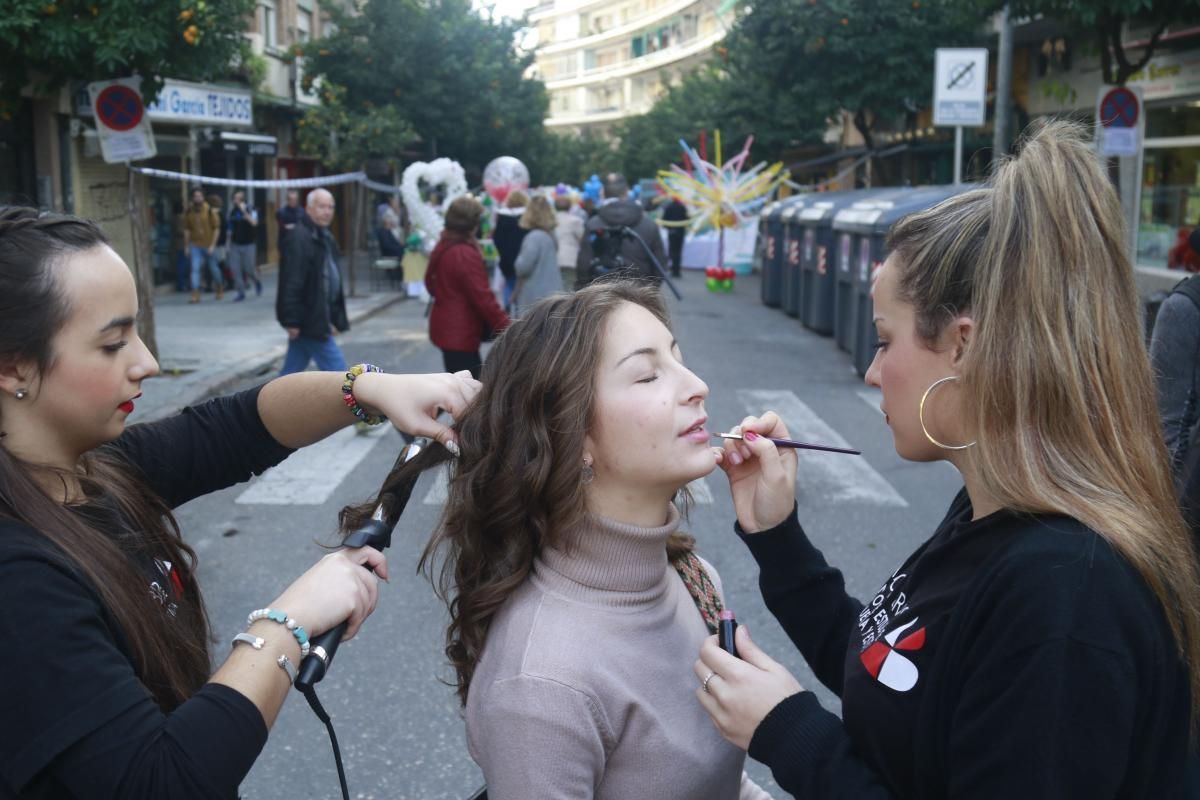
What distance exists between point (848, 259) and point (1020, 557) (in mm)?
12834

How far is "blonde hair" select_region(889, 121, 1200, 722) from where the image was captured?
1447 mm

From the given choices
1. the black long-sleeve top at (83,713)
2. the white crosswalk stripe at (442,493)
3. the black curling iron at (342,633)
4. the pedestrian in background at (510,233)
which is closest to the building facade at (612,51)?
the pedestrian in background at (510,233)

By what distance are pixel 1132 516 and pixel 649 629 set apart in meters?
0.81

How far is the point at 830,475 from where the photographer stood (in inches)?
301

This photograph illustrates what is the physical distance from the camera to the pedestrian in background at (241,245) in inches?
789

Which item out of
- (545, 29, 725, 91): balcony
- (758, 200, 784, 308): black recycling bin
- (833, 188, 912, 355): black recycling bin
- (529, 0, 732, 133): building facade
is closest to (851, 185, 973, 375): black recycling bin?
(833, 188, 912, 355): black recycling bin

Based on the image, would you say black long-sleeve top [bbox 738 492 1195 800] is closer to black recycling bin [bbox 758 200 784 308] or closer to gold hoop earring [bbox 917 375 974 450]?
gold hoop earring [bbox 917 375 974 450]

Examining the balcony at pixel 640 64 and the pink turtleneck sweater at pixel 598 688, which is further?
the balcony at pixel 640 64

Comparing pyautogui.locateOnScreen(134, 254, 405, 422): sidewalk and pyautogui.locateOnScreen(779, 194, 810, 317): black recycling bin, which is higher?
pyautogui.locateOnScreen(779, 194, 810, 317): black recycling bin

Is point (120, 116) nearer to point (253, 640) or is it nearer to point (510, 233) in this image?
point (510, 233)

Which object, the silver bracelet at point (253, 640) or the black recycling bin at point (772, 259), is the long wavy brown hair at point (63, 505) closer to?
the silver bracelet at point (253, 640)

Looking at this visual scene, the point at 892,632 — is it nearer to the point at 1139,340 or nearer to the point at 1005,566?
the point at 1005,566

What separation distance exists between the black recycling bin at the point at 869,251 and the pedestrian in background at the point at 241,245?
36.8ft

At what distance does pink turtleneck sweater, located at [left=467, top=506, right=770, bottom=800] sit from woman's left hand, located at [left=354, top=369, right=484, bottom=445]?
0.99ft
